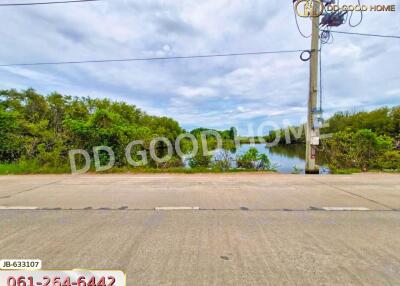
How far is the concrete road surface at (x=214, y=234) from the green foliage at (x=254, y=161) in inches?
169

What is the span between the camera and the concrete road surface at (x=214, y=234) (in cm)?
250

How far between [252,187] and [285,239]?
3471mm

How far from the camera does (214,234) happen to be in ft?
11.3

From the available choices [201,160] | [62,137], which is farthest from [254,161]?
[62,137]

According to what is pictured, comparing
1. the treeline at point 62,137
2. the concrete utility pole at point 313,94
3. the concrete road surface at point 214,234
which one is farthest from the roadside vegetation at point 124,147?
the concrete road surface at point 214,234

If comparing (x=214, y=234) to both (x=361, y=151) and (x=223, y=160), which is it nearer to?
(x=223, y=160)

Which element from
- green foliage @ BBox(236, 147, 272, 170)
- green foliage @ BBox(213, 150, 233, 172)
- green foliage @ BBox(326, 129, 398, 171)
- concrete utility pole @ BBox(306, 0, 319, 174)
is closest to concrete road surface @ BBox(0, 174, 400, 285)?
concrete utility pole @ BBox(306, 0, 319, 174)

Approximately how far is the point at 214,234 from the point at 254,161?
7.57 metres

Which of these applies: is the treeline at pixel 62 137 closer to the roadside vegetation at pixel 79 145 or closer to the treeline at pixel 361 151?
the roadside vegetation at pixel 79 145

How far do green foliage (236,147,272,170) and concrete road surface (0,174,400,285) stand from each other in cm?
430

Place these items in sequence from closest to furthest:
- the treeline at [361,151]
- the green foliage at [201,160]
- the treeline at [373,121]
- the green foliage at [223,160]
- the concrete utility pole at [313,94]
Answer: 1. the concrete utility pole at [313,94]
2. the treeline at [361,151]
3. the green foliage at [223,160]
4. the green foliage at [201,160]
5. the treeline at [373,121]

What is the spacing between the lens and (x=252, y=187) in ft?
22.1

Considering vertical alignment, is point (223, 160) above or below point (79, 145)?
below

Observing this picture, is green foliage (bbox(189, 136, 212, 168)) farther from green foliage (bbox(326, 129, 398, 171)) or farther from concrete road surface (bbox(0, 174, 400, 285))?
green foliage (bbox(326, 129, 398, 171))
